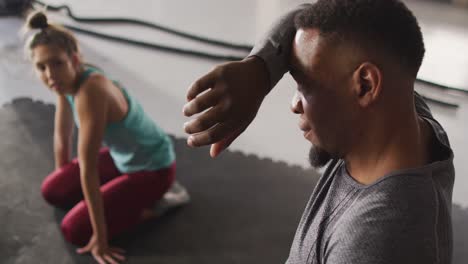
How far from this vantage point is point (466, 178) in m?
2.26

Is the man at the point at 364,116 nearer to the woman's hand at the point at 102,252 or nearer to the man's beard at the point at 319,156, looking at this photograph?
the man's beard at the point at 319,156

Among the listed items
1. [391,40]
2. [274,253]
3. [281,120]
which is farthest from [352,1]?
[281,120]

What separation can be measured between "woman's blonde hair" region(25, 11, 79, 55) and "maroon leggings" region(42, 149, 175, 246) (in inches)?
21.6

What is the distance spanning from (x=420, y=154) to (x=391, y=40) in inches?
7.7

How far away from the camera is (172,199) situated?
203 cm

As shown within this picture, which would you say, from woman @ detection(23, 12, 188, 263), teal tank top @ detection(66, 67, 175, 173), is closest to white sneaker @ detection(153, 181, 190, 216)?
woman @ detection(23, 12, 188, 263)

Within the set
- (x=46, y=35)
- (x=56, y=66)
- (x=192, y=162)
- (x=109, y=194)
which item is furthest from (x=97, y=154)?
(x=192, y=162)

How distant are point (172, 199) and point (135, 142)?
1.04 feet

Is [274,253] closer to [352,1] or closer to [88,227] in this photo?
[88,227]

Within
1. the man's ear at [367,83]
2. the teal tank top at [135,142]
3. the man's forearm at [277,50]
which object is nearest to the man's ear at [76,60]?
the teal tank top at [135,142]

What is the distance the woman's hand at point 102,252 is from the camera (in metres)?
1.80

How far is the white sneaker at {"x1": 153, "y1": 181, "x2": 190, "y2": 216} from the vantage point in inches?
79.0

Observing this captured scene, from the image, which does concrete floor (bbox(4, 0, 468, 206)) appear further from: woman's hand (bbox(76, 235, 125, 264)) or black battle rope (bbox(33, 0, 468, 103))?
woman's hand (bbox(76, 235, 125, 264))

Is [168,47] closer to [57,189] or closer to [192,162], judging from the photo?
[192,162]
